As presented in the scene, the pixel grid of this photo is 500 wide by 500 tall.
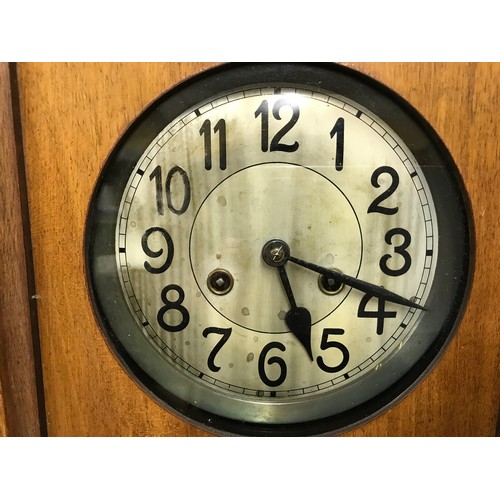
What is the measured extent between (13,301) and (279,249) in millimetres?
403

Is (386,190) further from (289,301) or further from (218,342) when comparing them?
(218,342)

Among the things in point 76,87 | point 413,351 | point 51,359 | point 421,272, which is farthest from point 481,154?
point 51,359

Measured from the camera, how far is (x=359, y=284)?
0.74 meters

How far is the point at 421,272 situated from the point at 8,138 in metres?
0.64

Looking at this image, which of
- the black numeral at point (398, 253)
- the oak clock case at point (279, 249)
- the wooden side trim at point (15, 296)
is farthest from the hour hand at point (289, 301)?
the wooden side trim at point (15, 296)

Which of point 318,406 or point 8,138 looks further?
point 318,406

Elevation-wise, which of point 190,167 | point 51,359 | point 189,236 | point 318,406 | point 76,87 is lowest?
point 318,406

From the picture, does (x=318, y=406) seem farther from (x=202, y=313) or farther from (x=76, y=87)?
(x=76, y=87)

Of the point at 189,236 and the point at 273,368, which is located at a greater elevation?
the point at 189,236

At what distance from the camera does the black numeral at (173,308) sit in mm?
767

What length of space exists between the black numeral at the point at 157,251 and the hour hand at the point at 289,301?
144mm

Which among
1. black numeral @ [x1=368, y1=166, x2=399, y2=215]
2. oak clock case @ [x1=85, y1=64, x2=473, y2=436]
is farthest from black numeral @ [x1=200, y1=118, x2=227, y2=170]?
black numeral @ [x1=368, y1=166, x2=399, y2=215]

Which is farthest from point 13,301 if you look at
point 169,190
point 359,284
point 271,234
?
point 359,284

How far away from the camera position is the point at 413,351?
2.56 feet
